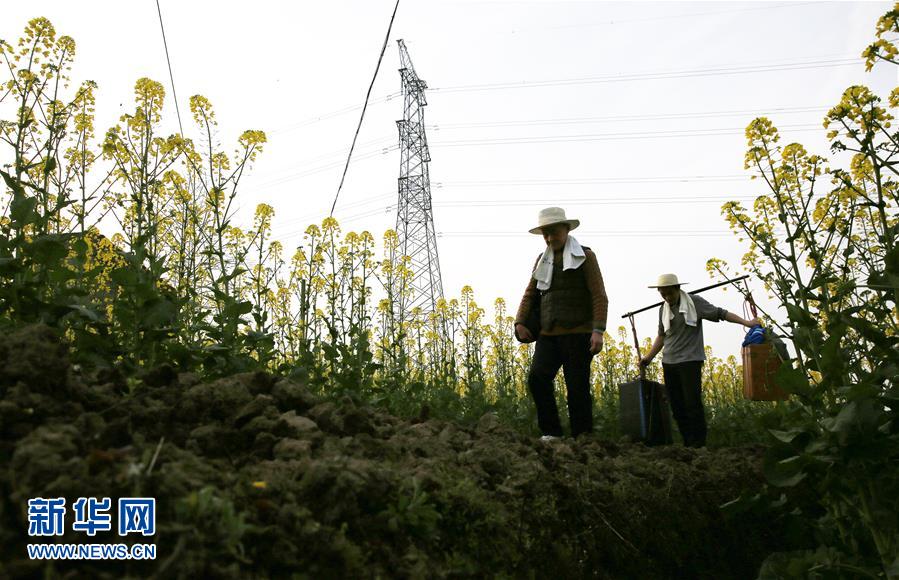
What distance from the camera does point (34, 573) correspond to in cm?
137

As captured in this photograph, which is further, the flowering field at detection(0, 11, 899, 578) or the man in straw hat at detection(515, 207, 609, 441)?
the man in straw hat at detection(515, 207, 609, 441)

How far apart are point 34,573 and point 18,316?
6.82ft

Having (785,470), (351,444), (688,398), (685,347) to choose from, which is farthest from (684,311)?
(351,444)

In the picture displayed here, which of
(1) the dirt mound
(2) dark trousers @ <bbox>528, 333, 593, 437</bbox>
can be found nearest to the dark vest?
(2) dark trousers @ <bbox>528, 333, 593, 437</bbox>

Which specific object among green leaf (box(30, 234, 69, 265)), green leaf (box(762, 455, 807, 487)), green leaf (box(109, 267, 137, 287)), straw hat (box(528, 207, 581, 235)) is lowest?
green leaf (box(762, 455, 807, 487))

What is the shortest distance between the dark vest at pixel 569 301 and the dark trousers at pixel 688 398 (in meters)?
1.81

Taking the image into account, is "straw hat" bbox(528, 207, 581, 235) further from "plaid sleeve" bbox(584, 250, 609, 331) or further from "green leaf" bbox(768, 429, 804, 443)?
"green leaf" bbox(768, 429, 804, 443)

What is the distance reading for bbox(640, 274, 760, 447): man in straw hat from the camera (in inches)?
269

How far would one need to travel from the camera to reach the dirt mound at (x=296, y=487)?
1.54 meters

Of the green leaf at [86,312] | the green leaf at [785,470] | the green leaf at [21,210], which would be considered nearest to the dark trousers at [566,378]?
the green leaf at [785,470]

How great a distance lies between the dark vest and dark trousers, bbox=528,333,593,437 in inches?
5.2

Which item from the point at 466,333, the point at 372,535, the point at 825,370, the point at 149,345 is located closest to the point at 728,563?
the point at 825,370

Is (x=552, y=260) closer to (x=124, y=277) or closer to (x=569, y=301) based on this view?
(x=569, y=301)

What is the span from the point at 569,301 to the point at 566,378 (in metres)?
0.64
